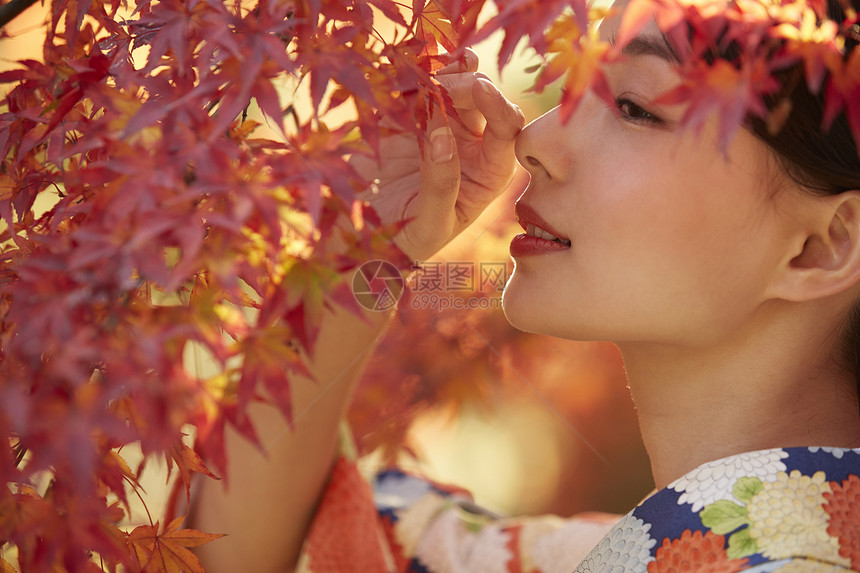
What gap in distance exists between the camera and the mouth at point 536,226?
837mm

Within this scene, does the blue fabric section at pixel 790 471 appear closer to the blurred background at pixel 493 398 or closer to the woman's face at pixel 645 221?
the woman's face at pixel 645 221

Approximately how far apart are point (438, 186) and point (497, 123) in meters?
0.14

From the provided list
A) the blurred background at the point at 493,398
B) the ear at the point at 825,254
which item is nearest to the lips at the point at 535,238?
the ear at the point at 825,254

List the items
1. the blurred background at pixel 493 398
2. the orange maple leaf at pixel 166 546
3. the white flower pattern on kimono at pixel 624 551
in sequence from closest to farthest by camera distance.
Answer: the orange maple leaf at pixel 166 546 → the white flower pattern on kimono at pixel 624 551 → the blurred background at pixel 493 398

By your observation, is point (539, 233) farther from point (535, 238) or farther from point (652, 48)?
point (652, 48)

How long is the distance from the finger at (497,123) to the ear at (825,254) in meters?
0.34

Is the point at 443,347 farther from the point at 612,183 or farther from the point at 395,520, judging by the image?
the point at 612,183

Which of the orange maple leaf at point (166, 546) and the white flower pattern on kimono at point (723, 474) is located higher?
the orange maple leaf at point (166, 546)

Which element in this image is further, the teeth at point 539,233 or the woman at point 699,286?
the teeth at point 539,233

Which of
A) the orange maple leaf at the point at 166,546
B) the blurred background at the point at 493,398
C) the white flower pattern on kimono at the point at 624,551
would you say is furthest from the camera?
the blurred background at the point at 493,398

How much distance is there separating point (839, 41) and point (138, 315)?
0.52 metres

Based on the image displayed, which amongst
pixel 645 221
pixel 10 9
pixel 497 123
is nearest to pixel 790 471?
pixel 645 221

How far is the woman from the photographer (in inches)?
29.7

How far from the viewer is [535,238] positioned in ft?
2.87
